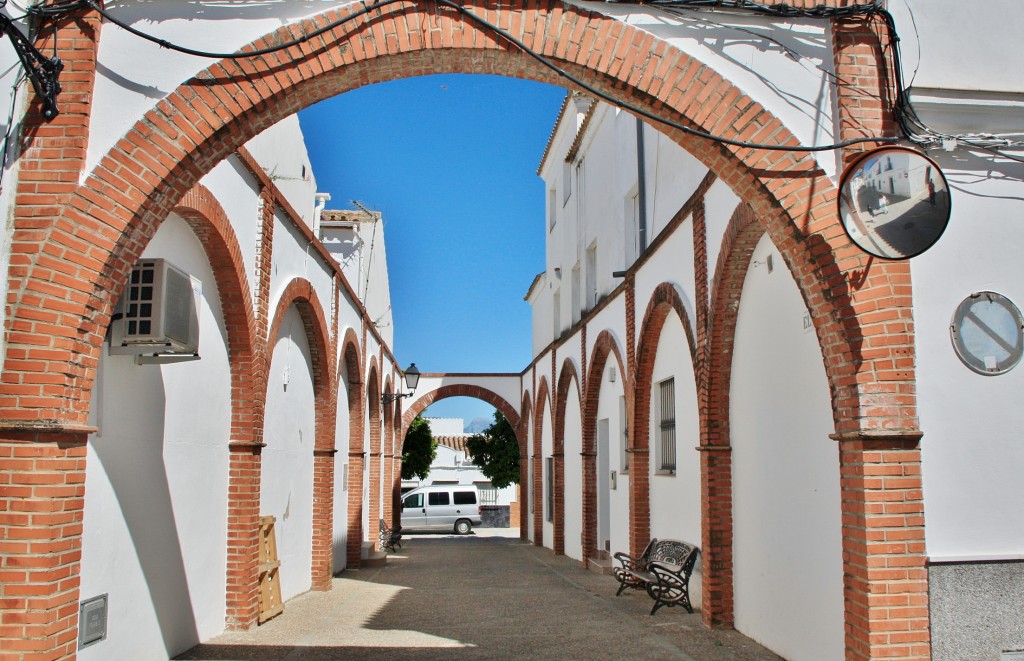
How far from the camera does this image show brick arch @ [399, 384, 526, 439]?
1079 inches

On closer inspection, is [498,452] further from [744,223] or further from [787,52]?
[787,52]

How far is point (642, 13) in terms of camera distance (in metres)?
5.54

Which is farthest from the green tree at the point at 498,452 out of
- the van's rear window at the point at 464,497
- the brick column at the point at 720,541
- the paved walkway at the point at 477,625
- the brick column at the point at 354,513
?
the brick column at the point at 720,541

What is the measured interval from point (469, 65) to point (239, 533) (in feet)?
16.4

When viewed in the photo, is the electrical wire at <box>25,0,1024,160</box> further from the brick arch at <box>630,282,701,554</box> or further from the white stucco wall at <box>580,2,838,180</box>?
the brick arch at <box>630,282,701,554</box>

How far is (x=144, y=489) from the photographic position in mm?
6762

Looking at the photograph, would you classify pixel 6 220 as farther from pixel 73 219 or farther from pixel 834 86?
pixel 834 86

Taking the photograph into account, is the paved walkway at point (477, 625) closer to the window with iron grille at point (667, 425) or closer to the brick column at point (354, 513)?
the brick column at point (354, 513)

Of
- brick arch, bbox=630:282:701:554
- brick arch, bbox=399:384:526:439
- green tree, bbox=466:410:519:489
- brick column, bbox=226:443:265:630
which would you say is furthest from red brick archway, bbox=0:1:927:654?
green tree, bbox=466:410:519:489

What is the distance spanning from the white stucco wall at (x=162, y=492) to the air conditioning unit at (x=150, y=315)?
22 centimetres

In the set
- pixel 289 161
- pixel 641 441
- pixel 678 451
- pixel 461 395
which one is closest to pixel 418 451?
pixel 461 395

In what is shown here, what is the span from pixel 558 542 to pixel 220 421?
486 inches

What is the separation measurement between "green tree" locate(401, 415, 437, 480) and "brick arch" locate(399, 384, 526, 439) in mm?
6992

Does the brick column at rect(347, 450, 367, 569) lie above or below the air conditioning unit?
below
